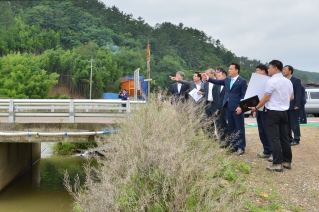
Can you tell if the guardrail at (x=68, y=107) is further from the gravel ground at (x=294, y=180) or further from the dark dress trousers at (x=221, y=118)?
the gravel ground at (x=294, y=180)

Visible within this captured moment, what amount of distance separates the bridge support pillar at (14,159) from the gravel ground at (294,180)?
870 centimetres

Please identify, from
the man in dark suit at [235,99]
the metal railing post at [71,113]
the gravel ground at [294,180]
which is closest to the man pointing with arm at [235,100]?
the man in dark suit at [235,99]

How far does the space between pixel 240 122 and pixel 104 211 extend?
406 centimetres

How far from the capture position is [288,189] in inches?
193

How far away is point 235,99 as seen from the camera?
679 cm

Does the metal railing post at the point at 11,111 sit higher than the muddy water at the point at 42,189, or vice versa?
the metal railing post at the point at 11,111

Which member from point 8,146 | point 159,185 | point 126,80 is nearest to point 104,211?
point 159,185

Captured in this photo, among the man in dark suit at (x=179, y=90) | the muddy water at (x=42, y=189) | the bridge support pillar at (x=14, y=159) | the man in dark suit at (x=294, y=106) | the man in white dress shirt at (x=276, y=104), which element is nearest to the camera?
the man in white dress shirt at (x=276, y=104)

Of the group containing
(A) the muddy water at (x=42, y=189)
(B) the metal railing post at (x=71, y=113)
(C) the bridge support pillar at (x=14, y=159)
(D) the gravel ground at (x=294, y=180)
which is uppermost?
(B) the metal railing post at (x=71, y=113)

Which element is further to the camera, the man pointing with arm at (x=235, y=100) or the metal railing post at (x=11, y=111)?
the metal railing post at (x=11, y=111)

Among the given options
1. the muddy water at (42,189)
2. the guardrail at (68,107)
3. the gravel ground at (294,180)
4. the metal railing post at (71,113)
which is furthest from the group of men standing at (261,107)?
the muddy water at (42,189)

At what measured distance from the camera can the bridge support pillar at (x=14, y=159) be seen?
12459 millimetres

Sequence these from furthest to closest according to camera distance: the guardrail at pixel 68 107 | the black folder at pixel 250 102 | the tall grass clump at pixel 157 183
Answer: the guardrail at pixel 68 107 < the black folder at pixel 250 102 < the tall grass clump at pixel 157 183

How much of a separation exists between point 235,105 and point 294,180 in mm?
1909
